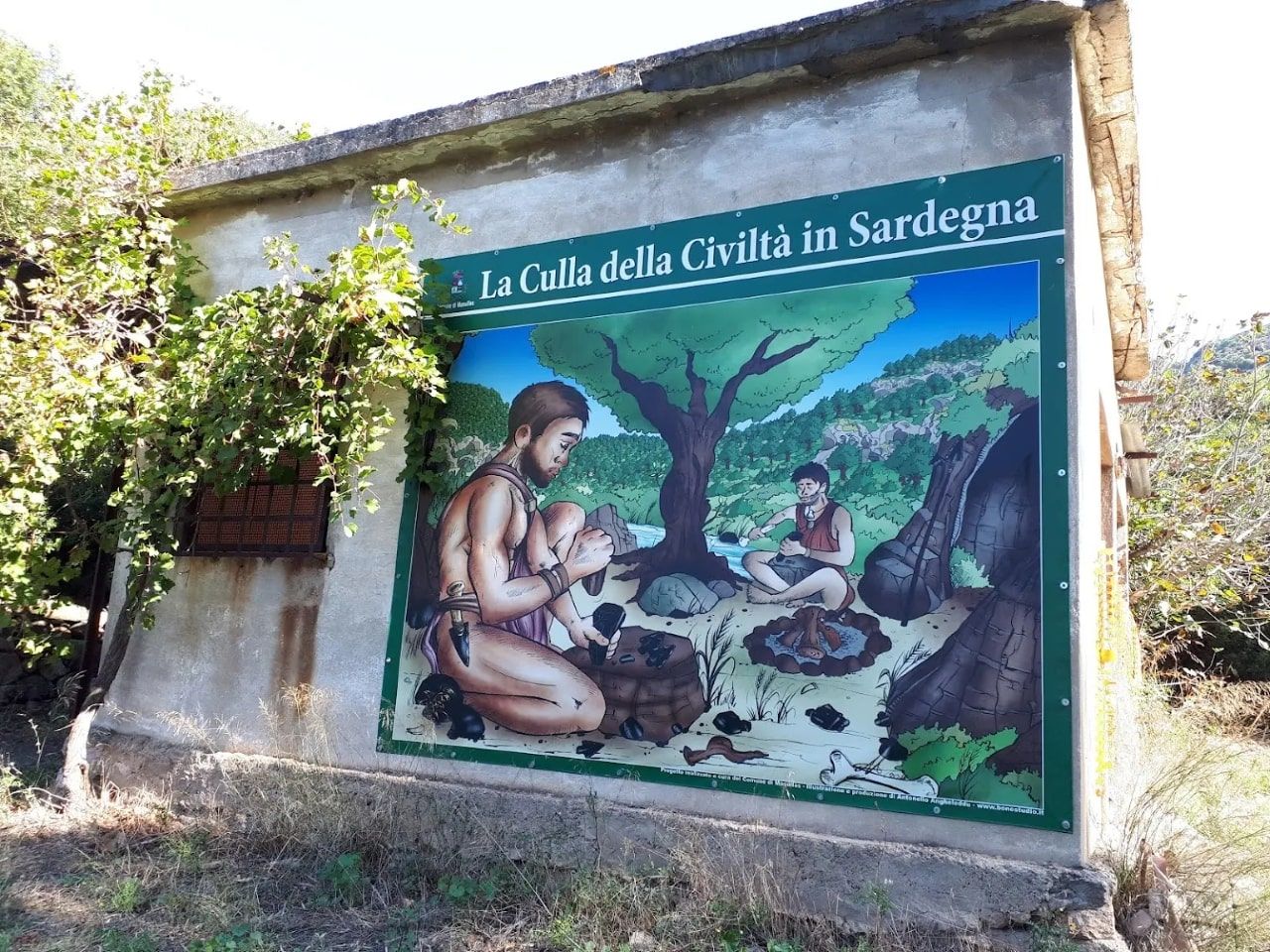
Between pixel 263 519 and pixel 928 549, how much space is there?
156 inches

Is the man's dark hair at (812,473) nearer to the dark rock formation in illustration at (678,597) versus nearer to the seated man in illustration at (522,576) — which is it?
the dark rock formation in illustration at (678,597)

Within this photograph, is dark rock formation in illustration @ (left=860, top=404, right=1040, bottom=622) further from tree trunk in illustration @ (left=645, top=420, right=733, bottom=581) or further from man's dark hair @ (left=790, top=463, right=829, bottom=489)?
tree trunk in illustration @ (left=645, top=420, right=733, bottom=581)

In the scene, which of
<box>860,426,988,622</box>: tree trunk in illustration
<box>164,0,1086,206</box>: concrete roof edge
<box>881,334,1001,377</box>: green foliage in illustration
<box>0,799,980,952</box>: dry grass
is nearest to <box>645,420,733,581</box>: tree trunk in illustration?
<box>860,426,988,622</box>: tree trunk in illustration

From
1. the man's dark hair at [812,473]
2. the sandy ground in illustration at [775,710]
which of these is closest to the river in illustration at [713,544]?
the sandy ground in illustration at [775,710]

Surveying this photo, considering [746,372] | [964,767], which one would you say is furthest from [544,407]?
[964,767]

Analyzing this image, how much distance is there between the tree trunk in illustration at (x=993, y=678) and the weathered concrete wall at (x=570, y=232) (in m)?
0.21

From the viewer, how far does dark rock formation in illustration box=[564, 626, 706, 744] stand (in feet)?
13.8

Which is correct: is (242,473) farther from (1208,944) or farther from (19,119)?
(19,119)

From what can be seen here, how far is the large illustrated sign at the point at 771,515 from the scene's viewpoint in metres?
3.75

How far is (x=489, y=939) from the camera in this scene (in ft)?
12.4

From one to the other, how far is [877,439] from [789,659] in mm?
1053

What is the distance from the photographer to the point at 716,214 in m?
4.67

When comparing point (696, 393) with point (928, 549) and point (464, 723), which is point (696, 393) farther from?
point (464, 723)

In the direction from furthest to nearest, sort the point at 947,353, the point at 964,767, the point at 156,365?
the point at 156,365, the point at 947,353, the point at 964,767
